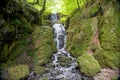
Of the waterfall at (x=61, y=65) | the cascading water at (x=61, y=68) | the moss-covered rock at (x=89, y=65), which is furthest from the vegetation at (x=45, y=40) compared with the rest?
the waterfall at (x=61, y=65)

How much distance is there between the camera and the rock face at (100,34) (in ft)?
45.7

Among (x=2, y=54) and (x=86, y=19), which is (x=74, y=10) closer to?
(x=86, y=19)

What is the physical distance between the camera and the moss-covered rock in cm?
1273

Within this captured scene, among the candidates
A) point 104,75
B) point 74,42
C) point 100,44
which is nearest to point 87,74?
point 104,75

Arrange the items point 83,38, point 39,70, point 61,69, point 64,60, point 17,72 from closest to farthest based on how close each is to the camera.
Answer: point 17,72
point 39,70
point 61,69
point 64,60
point 83,38

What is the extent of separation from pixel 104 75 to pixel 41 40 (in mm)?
7011

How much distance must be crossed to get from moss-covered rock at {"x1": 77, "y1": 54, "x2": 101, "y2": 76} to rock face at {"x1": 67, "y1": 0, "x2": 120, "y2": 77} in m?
0.99

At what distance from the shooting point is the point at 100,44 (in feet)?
49.9

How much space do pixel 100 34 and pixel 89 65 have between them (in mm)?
3913

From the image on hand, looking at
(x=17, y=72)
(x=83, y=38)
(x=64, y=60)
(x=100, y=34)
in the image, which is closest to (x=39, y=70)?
(x=17, y=72)

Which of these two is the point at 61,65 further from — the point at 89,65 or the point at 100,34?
the point at 100,34

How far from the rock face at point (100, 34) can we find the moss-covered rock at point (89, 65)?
99 cm

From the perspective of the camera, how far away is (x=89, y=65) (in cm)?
1302

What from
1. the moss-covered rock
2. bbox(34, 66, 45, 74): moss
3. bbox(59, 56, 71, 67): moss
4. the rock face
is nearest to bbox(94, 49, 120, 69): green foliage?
the rock face
